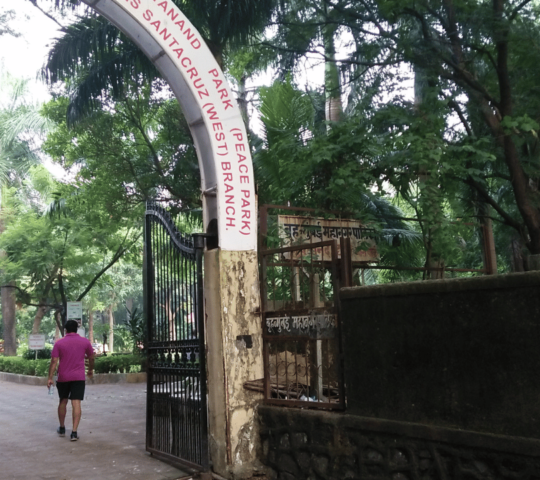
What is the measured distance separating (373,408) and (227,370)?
1754mm

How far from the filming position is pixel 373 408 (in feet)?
16.1

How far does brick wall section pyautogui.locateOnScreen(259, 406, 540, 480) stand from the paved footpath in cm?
118

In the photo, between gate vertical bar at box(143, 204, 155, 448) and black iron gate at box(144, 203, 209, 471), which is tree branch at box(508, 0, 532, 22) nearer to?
black iron gate at box(144, 203, 209, 471)

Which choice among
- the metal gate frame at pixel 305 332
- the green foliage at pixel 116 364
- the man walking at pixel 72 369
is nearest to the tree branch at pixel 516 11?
the metal gate frame at pixel 305 332

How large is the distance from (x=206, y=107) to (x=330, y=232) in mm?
1875

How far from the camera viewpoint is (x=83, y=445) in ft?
25.9

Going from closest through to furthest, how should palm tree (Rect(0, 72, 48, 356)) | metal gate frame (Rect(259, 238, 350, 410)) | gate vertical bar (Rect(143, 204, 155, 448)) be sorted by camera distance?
metal gate frame (Rect(259, 238, 350, 410))
gate vertical bar (Rect(143, 204, 155, 448))
palm tree (Rect(0, 72, 48, 356))

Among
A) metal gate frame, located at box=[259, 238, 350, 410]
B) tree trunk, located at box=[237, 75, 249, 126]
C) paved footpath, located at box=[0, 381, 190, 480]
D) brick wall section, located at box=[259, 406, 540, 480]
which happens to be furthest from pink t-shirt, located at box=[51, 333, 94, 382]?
tree trunk, located at box=[237, 75, 249, 126]

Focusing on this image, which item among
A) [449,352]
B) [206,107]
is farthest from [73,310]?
[449,352]

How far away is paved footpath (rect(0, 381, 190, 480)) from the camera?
21.0ft

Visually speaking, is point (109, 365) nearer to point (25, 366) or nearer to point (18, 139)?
point (25, 366)

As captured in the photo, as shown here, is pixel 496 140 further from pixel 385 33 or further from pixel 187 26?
pixel 187 26

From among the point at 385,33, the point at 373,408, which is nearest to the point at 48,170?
the point at 385,33

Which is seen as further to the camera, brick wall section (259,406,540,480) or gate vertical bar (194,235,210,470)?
gate vertical bar (194,235,210,470)
